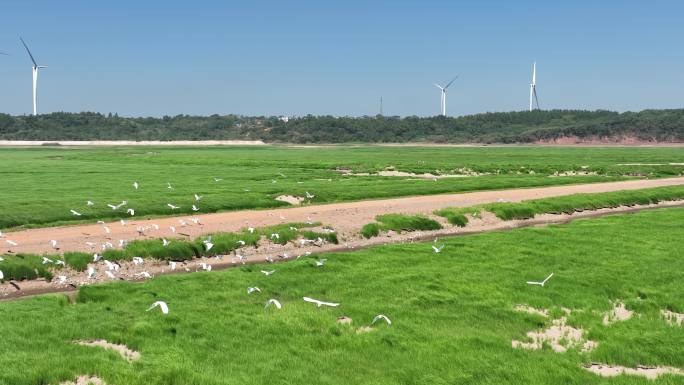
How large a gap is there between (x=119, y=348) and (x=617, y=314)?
1049cm

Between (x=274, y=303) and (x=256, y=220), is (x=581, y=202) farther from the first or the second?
(x=274, y=303)

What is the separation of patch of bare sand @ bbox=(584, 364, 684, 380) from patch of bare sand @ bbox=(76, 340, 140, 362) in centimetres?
775

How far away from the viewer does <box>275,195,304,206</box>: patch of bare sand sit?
39656mm

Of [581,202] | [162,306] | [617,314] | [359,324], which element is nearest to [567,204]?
[581,202]

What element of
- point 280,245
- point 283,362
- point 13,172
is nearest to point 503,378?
point 283,362

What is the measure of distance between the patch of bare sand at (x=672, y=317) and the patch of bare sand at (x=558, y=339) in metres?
2.12

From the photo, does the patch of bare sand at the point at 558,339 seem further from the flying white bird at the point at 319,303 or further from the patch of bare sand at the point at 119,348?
the patch of bare sand at the point at 119,348

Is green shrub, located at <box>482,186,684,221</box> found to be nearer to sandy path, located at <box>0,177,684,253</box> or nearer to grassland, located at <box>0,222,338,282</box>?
sandy path, located at <box>0,177,684,253</box>

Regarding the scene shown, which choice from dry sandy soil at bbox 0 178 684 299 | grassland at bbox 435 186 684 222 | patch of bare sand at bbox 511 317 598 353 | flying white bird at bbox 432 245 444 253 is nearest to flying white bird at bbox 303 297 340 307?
patch of bare sand at bbox 511 317 598 353

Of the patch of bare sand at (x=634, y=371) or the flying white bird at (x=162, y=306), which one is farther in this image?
the flying white bird at (x=162, y=306)

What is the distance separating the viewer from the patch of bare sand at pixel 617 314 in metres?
15.0

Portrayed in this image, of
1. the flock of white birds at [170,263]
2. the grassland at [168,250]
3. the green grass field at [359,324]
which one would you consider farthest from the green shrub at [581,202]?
the green grass field at [359,324]

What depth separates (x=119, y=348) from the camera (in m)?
12.7

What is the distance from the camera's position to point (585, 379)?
11.4 m
